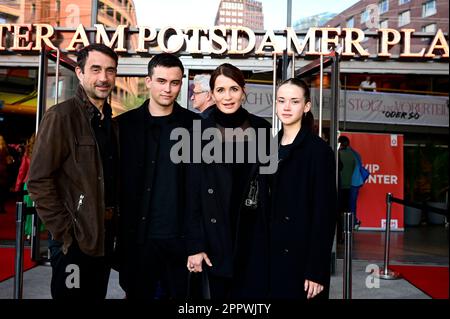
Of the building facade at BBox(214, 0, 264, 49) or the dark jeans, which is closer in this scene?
the dark jeans

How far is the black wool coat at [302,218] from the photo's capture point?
2.29 m

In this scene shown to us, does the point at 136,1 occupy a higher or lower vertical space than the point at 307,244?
higher

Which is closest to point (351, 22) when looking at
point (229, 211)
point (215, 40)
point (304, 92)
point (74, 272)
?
point (215, 40)

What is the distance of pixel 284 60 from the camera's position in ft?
18.6

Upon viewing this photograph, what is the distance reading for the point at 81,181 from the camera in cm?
235

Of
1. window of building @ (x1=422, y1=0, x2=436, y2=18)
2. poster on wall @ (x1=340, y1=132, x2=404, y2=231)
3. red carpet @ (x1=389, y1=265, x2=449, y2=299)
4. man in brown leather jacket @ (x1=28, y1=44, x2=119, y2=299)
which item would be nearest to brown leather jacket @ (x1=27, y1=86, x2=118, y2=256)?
man in brown leather jacket @ (x1=28, y1=44, x2=119, y2=299)

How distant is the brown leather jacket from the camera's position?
2281 millimetres

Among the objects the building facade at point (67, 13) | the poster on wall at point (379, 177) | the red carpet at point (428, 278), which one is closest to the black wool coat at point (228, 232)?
the red carpet at point (428, 278)

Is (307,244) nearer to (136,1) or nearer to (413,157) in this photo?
(136,1)

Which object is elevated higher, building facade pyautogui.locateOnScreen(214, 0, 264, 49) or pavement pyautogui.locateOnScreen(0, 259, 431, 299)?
building facade pyautogui.locateOnScreen(214, 0, 264, 49)

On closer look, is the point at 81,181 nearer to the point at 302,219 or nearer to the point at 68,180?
the point at 68,180

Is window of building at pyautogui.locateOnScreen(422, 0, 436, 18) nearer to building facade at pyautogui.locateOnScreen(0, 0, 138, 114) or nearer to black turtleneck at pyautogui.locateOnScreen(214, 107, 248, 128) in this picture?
building facade at pyautogui.locateOnScreen(0, 0, 138, 114)

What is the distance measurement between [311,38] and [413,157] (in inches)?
178
